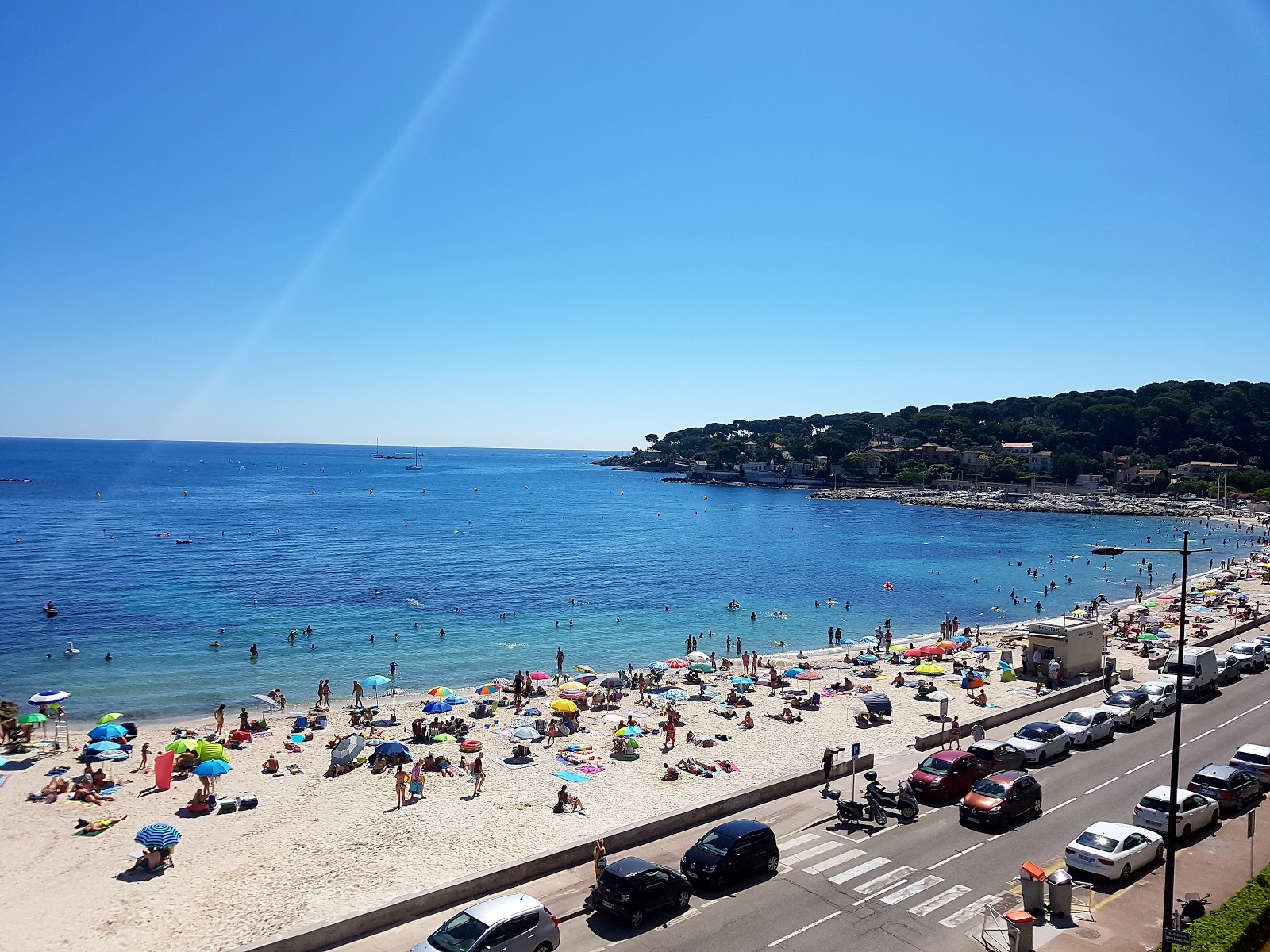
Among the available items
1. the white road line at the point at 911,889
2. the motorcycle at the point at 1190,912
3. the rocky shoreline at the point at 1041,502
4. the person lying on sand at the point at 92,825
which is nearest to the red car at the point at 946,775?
the white road line at the point at 911,889

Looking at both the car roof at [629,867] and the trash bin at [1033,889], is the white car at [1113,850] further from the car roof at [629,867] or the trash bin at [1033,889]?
the car roof at [629,867]

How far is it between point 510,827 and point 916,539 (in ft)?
302

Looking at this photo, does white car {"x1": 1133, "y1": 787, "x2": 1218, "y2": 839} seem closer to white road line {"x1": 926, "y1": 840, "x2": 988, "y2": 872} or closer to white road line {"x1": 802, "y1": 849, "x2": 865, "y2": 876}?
white road line {"x1": 926, "y1": 840, "x2": 988, "y2": 872}

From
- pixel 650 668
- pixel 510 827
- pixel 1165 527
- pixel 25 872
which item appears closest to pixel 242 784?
pixel 25 872

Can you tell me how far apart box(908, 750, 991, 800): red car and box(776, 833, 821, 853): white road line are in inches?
142

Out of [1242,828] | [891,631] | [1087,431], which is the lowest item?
[891,631]

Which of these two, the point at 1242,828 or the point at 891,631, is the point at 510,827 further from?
the point at 891,631

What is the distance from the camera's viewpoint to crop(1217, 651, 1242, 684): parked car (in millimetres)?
30781

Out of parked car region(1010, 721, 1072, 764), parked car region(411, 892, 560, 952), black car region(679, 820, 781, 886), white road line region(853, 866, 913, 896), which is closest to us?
parked car region(411, 892, 560, 952)

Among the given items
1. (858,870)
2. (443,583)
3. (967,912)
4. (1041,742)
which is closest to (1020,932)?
(967,912)

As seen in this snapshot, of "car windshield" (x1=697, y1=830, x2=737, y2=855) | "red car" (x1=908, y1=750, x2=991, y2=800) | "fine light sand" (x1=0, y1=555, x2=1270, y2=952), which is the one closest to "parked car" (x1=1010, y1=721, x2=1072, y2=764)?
"fine light sand" (x1=0, y1=555, x2=1270, y2=952)

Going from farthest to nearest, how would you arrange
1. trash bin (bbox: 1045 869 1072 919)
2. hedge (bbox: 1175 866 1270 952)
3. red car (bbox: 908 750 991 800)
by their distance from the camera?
red car (bbox: 908 750 991 800), trash bin (bbox: 1045 869 1072 919), hedge (bbox: 1175 866 1270 952)

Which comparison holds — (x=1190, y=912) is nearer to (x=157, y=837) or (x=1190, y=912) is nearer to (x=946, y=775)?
(x=946, y=775)

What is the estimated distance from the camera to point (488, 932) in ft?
37.1
